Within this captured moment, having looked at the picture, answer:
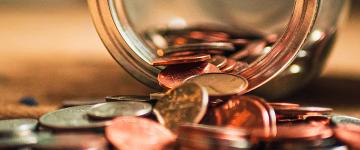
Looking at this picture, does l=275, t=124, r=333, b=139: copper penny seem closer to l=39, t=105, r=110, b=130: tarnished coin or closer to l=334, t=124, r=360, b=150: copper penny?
l=334, t=124, r=360, b=150: copper penny

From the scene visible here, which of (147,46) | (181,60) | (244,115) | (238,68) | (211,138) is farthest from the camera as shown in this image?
(147,46)

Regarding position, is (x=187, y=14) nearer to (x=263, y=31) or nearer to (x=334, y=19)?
(x=263, y=31)

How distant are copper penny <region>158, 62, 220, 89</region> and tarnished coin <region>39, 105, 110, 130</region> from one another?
169 millimetres

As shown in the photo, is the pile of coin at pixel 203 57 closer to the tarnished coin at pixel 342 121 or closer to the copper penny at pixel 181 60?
the copper penny at pixel 181 60

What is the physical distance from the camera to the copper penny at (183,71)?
1037mm

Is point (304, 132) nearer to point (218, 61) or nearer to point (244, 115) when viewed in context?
point (244, 115)

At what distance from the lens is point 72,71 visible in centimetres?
162

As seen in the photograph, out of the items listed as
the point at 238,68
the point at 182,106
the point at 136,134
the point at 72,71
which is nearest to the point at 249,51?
the point at 238,68

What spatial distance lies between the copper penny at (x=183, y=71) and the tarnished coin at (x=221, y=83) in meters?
0.06

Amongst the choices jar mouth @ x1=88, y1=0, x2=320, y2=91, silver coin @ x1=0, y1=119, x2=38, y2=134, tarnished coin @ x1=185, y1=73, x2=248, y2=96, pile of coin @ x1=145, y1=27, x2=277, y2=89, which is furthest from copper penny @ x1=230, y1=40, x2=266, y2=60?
silver coin @ x1=0, y1=119, x2=38, y2=134

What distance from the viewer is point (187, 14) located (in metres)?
1.91

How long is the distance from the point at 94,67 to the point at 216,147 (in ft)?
3.35

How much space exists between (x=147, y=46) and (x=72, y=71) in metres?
0.49

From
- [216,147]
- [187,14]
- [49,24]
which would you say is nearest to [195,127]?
[216,147]
